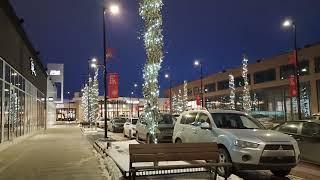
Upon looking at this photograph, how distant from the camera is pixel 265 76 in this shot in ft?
272

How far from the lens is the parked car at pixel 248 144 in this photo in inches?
478

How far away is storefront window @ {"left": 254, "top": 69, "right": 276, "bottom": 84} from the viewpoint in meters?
80.2

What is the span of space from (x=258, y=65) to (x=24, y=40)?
189 ft

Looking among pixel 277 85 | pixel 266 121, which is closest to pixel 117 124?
pixel 266 121

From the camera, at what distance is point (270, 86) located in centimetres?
7994

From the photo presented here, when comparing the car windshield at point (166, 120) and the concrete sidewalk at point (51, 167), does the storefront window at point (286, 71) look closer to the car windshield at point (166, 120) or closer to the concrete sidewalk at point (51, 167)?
the car windshield at point (166, 120)

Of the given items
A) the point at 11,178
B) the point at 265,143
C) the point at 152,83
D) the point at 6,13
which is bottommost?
the point at 11,178

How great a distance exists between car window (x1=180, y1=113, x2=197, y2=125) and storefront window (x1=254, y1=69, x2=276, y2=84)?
65.2m

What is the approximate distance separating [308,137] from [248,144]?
3719 mm

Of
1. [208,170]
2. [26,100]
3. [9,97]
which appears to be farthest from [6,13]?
[208,170]

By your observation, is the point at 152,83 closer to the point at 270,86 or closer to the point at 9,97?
the point at 9,97

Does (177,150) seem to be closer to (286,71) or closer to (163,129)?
(163,129)

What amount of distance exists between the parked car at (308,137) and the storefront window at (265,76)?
6518 centimetres

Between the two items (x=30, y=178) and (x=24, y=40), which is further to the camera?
Answer: (x=24, y=40)
